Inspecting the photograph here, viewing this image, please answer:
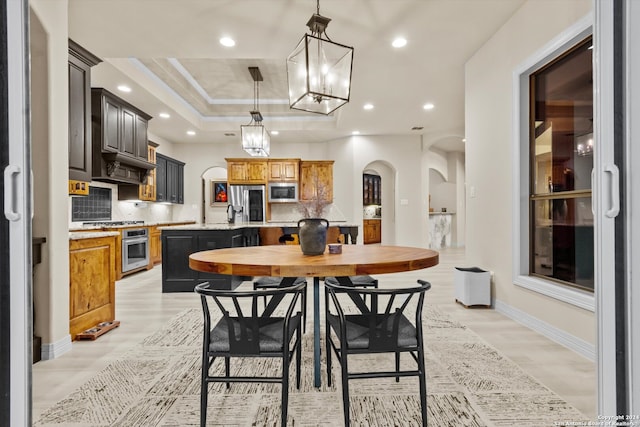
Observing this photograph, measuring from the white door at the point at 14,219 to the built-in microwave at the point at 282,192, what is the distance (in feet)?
22.6

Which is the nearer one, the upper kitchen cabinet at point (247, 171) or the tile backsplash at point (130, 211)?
the tile backsplash at point (130, 211)

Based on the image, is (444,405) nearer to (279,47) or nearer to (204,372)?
(204,372)

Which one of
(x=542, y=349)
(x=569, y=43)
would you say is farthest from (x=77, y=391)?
(x=569, y=43)

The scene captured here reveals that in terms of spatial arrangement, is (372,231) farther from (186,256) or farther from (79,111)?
(79,111)

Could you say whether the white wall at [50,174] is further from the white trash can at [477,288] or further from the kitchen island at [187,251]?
the white trash can at [477,288]

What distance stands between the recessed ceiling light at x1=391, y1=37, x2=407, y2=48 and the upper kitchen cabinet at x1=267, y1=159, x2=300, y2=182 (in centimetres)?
447

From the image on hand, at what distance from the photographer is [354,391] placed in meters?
1.89

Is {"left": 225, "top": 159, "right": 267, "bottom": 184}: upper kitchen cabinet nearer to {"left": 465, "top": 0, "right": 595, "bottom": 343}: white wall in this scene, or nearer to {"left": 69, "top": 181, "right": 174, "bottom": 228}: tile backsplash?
{"left": 69, "top": 181, "right": 174, "bottom": 228}: tile backsplash

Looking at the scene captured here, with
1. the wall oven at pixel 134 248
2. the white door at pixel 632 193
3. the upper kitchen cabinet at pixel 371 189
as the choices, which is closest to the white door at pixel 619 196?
the white door at pixel 632 193

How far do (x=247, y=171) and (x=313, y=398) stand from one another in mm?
6609

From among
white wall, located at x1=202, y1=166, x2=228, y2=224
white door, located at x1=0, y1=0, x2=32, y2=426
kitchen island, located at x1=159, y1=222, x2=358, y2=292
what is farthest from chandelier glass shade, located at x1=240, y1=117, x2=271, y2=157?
white wall, located at x1=202, y1=166, x2=228, y2=224

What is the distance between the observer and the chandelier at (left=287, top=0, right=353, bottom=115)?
7.11 ft

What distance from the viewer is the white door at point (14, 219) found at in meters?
0.92

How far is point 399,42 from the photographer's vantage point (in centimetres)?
364
